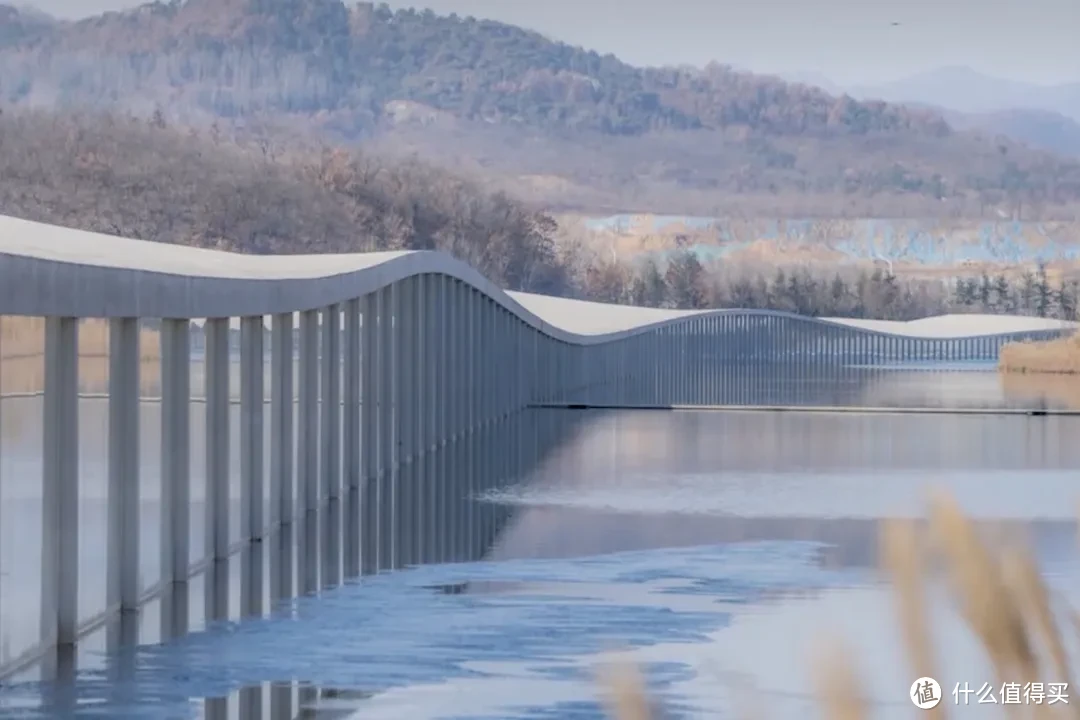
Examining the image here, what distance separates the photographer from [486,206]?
100 metres

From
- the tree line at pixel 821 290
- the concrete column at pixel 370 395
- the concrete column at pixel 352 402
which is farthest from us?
the tree line at pixel 821 290

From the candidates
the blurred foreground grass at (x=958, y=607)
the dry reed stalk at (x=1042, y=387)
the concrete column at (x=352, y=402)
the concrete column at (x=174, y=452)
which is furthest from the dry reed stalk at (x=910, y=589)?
the dry reed stalk at (x=1042, y=387)

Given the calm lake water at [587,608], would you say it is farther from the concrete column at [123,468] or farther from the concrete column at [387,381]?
the concrete column at [387,381]

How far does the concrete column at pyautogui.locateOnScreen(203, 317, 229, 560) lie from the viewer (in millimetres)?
9742

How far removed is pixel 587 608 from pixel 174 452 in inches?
75.6

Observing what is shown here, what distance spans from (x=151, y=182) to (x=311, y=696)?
91.2 metres

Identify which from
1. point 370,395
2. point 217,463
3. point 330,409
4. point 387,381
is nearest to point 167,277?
point 217,463

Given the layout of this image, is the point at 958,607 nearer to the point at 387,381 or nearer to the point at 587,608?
the point at 587,608

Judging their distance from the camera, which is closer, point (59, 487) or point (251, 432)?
point (59, 487)

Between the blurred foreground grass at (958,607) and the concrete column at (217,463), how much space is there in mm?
8314

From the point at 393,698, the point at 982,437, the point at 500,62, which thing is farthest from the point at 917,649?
the point at 500,62

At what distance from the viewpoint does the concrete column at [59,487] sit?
274 inches

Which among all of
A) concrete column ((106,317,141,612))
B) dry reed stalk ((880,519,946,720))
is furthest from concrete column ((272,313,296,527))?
dry reed stalk ((880,519,946,720))

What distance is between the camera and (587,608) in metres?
8.40
